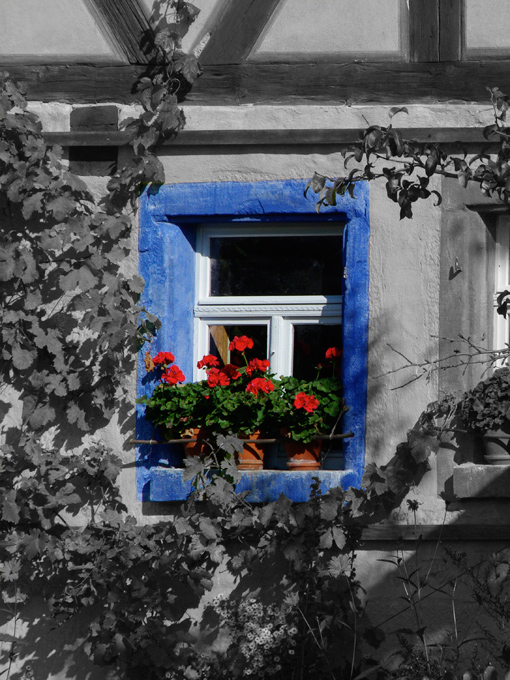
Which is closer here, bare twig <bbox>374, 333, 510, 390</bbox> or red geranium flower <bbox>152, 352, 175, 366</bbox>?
bare twig <bbox>374, 333, 510, 390</bbox>

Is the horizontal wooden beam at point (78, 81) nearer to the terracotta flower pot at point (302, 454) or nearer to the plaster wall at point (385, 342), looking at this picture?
the plaster wall at point (385, 342)

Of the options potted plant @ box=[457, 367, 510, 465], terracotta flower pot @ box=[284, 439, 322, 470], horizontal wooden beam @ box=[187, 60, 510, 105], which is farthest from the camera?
horizontal wooden beam @ box=[187, 60, 510, 105]

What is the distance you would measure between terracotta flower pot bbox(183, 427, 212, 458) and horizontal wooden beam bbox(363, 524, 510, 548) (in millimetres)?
826

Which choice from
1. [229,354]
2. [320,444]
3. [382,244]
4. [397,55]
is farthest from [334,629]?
[397,55]

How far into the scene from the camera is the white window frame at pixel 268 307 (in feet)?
16.3

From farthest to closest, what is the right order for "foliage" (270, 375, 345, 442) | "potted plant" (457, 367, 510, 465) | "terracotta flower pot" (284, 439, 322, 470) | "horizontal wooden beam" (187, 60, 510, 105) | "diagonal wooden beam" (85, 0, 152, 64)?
"diagonal wooden beam" (85, 0, 152, 64) → "horizontal wooden beam" (187, 60, 510, 105) → "terracotta flower pot" (284, 439, 322, 470) → "foliage" (270, 375, 345, 442) → "potted plant" (457, 367, 510, 465)

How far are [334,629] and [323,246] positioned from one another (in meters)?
1.82

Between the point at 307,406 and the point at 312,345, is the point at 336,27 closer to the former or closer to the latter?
the point at 312,345

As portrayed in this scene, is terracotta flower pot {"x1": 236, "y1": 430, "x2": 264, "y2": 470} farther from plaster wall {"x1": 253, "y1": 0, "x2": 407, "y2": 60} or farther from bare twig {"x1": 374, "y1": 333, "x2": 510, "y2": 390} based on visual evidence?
plaster wall {"x1": 253, "y1": 0, "x2": 407, "y2": 60}

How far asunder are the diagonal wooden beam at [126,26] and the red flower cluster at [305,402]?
5.97 feet

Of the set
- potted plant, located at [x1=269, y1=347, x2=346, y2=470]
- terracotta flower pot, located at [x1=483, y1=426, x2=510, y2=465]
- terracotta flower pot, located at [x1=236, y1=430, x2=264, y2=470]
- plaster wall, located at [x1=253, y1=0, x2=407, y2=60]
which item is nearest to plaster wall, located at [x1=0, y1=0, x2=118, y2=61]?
plaster wall, located at [x1=253, y1=0, x2=407, y2=60]

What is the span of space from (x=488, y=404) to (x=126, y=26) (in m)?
2.50

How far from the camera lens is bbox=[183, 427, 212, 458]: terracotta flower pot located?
474 centimetres

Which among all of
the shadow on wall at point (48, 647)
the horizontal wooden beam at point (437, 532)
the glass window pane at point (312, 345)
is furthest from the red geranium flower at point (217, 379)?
the shadow on wall at point (48, 647)
